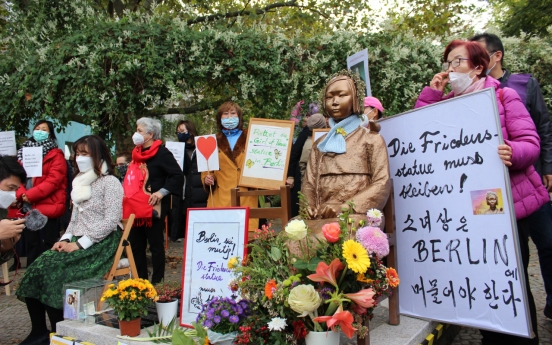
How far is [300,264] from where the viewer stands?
8.05 feet

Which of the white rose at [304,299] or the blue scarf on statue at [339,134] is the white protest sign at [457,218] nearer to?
the blue scarf on statue at [339,134]

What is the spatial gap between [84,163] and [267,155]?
1640 mm

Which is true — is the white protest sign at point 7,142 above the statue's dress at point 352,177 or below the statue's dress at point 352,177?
above

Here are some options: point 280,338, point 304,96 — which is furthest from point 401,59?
point 280,338

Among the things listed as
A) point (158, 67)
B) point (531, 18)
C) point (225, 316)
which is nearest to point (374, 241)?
point (225, 316)

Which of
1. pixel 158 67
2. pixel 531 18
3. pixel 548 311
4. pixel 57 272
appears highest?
pixel 531 18

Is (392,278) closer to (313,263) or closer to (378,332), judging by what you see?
(313,263)

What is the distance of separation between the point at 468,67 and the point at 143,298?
8.92 ft

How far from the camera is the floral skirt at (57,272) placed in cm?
375

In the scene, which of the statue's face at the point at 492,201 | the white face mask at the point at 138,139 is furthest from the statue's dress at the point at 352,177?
the white face mask at the point at 138,139

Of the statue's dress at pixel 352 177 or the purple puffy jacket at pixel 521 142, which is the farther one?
the statue's dress at pixel 352 177

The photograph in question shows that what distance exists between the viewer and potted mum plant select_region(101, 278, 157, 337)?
3.17m

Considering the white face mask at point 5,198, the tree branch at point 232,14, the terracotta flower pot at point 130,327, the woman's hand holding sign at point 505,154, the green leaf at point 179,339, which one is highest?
the tree branch at point 232,14

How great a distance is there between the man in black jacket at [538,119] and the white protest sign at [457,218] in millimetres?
570
